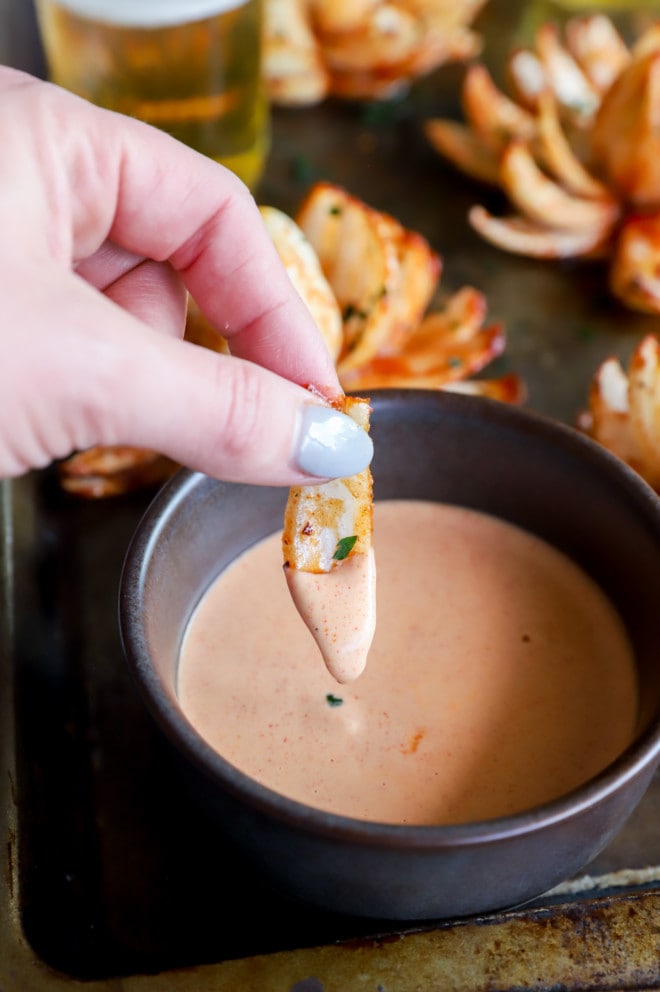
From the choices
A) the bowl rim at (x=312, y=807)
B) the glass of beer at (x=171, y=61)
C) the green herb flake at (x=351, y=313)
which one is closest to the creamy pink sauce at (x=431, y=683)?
the bowl rim at (x=312, y=807)

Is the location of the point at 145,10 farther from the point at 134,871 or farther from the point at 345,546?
the point at 134,871

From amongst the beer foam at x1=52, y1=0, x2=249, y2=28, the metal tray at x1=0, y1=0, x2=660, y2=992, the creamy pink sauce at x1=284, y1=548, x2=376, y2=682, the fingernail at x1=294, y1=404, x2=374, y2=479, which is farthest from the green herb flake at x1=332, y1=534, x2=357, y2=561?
the beer foam at x1=52, y1=0, x2=249, y2=28

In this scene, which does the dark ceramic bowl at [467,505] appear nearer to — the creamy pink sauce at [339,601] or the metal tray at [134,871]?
the metal tray at [134,871]

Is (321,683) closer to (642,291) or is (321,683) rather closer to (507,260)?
(642,291)

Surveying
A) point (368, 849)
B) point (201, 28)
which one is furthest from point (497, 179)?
point (368, 849)

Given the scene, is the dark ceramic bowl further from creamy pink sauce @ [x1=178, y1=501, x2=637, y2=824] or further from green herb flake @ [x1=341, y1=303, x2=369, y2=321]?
green herb flake @ [x1=341, y1=303, x2=369, y2=321]

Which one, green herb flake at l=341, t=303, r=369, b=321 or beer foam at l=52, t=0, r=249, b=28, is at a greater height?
beer foam at l=52, t=0, r=249, b=28
